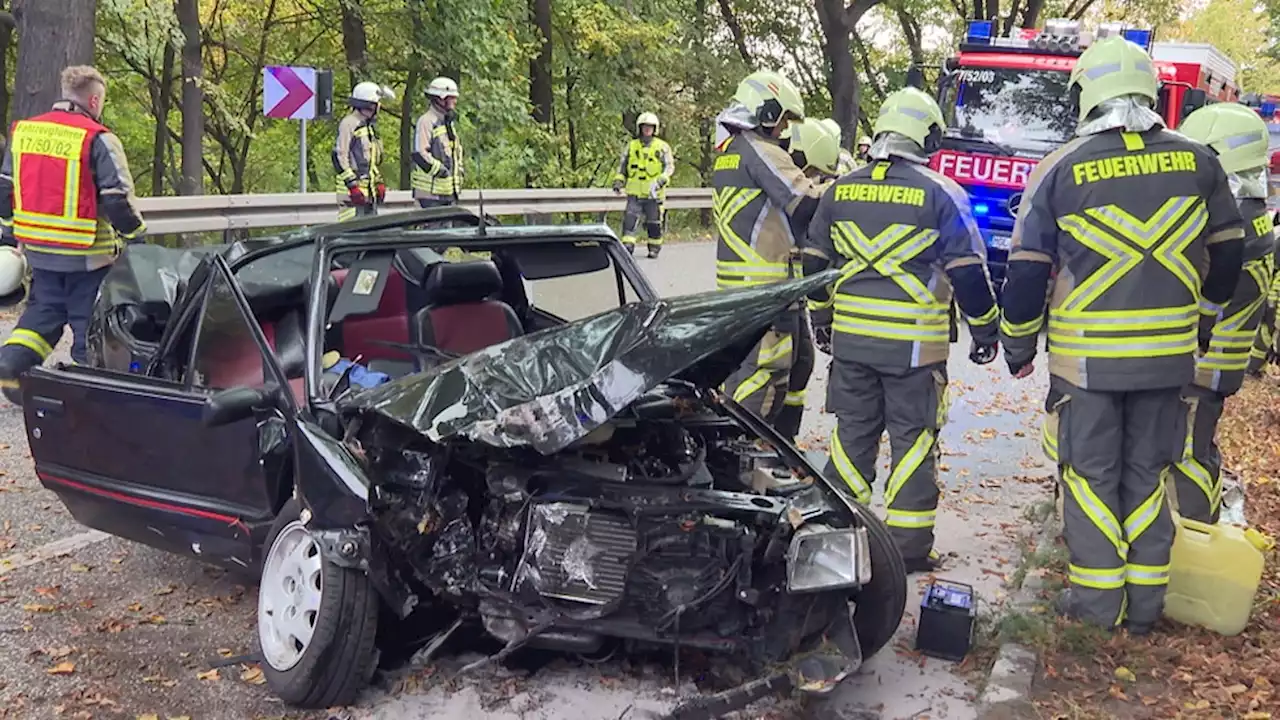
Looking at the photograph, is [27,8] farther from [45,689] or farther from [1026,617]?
[1026,617]

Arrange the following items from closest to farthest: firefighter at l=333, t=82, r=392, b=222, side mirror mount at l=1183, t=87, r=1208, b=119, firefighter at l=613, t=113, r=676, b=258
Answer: side mirror mount at l=1183, t=87, r=1208, b=119, firefighter at l=333, t=82, r=392, b=222, firefighter at l=613, t=113, r=676, b=258

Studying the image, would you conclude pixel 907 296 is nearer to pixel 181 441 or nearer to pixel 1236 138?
pixel 1236 138

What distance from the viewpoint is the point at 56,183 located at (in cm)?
636

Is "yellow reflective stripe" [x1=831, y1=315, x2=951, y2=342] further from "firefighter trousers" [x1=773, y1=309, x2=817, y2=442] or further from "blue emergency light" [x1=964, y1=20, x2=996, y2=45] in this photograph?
"blue emergency light" [x1=964, y1=20, x2=996, y2=45]

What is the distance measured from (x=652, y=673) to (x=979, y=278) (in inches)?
84.9

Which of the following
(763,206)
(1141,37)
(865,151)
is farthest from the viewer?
(1141,37)

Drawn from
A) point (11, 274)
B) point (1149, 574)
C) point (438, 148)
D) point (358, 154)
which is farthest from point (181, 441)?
point (438, 148)

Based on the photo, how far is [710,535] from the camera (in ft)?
11.6

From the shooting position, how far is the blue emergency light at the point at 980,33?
12.3 m

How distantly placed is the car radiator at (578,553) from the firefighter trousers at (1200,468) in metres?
2.91

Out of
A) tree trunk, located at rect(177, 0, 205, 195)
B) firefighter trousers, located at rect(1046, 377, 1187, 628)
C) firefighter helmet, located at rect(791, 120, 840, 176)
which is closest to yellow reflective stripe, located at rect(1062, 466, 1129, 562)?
firefighter trousers, located at rect(1046, 377, 1187, 628)

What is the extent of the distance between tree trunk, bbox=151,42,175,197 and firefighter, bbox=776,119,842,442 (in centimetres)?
1611

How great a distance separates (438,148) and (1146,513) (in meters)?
9.48

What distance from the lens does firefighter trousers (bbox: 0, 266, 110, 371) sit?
6562mm
